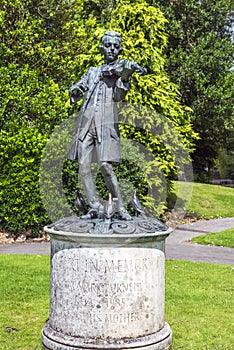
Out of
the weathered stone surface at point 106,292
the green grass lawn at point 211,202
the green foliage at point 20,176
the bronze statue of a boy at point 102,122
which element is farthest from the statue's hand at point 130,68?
the green grass lawn at point 211,202

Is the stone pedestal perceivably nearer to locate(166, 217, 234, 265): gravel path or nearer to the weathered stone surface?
the weathered stone surface

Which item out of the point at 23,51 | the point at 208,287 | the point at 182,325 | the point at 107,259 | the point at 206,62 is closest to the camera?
the point at 107,259

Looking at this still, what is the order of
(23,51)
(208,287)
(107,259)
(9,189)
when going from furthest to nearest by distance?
(23,51) → (9,189) → (208,287) → (107,259)

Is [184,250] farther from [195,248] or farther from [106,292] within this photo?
[106,292]

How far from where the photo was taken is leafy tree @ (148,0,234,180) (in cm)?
1930

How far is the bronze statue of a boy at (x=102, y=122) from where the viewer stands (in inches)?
183

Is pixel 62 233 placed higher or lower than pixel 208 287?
higher

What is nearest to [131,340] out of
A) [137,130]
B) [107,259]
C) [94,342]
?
[94,342]

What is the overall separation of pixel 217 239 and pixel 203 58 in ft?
32.5

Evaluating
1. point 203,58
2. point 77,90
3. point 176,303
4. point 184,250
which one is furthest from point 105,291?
point 203,58

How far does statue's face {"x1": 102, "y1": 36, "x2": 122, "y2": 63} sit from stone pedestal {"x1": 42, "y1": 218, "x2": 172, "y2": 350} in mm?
1782

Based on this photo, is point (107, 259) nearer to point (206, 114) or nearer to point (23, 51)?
point (23, 51)

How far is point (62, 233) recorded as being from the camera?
4277 millimetres

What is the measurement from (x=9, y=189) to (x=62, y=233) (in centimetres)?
753
